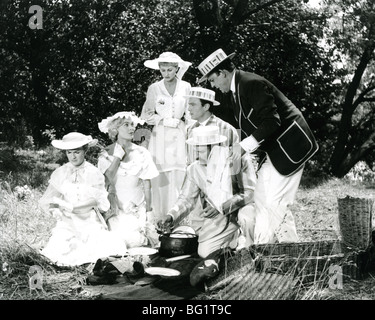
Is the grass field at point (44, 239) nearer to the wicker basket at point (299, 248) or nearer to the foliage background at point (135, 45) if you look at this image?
the wicker basket at point (299, 248)

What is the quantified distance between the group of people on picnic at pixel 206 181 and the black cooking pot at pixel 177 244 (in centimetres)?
9

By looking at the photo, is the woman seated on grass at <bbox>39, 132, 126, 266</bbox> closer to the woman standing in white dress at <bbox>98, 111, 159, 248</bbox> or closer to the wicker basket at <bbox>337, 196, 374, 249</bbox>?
the woman standing in white dress at <bbox>98, 111, 159, 248</bbox>

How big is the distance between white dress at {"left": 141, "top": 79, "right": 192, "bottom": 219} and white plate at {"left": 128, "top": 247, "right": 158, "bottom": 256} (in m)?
1.18

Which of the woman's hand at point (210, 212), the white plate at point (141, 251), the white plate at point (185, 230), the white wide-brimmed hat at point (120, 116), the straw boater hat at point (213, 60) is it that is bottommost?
the white plate at point (141, 251)

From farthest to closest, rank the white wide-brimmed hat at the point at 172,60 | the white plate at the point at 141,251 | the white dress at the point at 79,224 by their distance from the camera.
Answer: the white wide-brimmed hat at the point at 172,60 < the white dress at the point at 79,224 < the white plate at the point at 141,251

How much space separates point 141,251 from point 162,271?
557 millimetres

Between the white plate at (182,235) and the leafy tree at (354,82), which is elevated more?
the leafy tree at (354,82)

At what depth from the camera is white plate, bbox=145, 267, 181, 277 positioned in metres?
4.71

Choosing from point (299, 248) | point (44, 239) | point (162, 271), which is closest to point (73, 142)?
point (44, 239)

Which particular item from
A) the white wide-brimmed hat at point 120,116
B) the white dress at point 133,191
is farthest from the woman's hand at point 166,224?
the white wide-brimmed hat at point 120,116

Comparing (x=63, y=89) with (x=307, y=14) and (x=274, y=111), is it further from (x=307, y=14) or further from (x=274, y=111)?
(x=274, y=111)

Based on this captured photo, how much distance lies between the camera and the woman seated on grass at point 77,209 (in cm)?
536

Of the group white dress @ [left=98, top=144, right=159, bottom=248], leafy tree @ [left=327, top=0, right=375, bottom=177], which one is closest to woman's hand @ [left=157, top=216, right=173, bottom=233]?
white dress @ [left=98, top=144, right=159, bottom=248]

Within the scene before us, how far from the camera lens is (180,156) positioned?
6570mm
